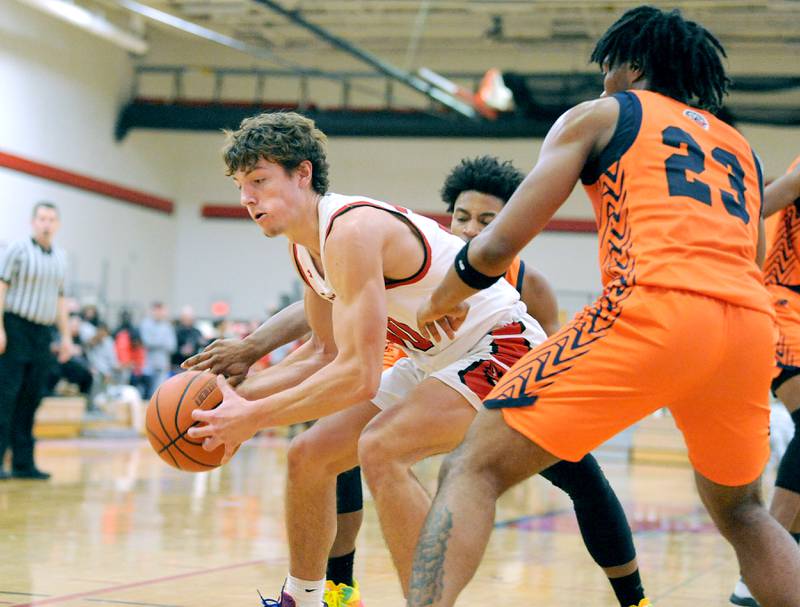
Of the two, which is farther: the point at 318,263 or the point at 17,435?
the point at 17,435

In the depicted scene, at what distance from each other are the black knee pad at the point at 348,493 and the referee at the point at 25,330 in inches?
196

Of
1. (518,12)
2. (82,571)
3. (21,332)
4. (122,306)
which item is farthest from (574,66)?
(82,571)

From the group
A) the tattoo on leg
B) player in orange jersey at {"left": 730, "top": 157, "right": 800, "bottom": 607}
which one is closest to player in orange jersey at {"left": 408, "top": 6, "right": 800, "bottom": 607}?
the tattoo on leg

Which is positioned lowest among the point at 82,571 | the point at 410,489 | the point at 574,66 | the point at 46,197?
the point at 82,571

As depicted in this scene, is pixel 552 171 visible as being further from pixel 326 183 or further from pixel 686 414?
pixel 326 183

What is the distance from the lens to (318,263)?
3783 millimetres

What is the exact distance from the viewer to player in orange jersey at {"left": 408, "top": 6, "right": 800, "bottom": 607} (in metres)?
2.60

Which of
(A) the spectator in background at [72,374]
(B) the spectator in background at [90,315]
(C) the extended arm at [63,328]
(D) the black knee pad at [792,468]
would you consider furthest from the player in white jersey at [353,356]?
(B) the spectator in background at [90,315]

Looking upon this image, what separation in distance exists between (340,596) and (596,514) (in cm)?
98

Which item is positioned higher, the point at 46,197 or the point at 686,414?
the point at 46,197

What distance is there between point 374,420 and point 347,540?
85cm

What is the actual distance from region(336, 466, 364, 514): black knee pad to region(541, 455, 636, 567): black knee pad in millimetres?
A: 806

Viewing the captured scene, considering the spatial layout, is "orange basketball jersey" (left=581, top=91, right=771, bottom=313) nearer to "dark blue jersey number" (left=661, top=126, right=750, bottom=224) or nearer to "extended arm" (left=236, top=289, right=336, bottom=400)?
"dark blue jersey number" (left=661, top=126, right=750, bottom=224)

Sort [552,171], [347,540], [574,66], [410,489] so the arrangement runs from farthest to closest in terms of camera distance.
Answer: [574,66]
[347,540]
[410,489]
[552,171]
